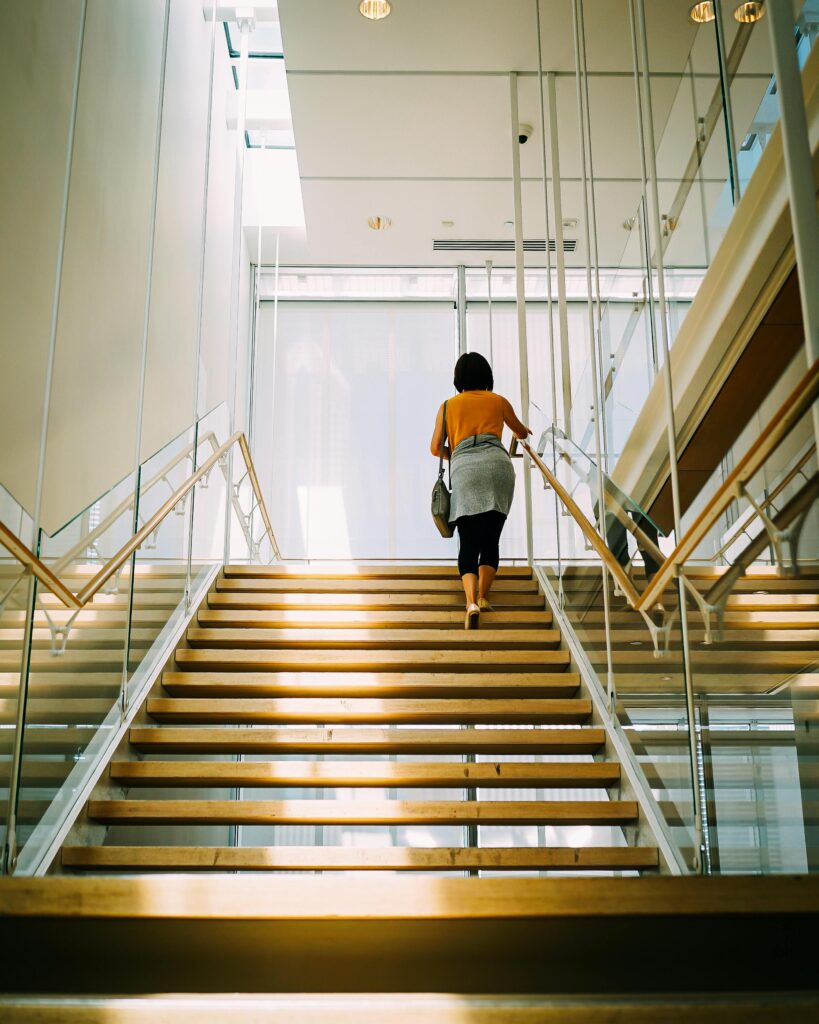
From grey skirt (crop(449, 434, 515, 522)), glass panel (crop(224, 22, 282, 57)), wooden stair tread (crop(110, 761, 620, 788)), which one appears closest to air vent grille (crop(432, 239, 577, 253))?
glass panel (crop(224, 22, 282, 57))

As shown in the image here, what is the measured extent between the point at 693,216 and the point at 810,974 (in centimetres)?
436

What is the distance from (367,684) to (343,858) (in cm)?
142

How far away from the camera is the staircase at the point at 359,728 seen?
3.65m

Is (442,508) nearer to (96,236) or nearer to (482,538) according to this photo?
(482,538)

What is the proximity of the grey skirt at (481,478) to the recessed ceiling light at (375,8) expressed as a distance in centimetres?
361

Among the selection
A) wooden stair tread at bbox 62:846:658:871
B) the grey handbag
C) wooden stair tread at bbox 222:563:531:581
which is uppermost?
the grey handbag

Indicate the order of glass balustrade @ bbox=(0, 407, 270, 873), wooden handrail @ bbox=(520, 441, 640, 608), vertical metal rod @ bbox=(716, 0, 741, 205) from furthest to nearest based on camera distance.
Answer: vertical metal rod @ bbox=(716, 0, 741, 205) < wooden handrail @ bbox=(520, 441, 640, 608) < glass balustrade @ bbox=(0, 407, 270, 873)

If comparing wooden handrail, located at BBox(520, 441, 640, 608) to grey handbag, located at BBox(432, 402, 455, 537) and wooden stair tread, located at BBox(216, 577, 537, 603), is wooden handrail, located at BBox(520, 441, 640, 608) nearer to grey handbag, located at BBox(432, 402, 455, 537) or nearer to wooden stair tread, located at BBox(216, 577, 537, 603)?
grey handbag, located at BBox(432, 402, 455, 537)

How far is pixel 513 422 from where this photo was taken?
652 centimetres

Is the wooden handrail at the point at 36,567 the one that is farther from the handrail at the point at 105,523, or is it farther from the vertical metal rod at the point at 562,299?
the vertical metal rod at the point at 562,299

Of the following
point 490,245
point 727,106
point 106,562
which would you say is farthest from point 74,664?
point 490,245

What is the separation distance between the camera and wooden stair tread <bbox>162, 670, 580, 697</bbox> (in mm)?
4977

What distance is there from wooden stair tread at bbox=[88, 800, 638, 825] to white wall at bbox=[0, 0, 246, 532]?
163cm

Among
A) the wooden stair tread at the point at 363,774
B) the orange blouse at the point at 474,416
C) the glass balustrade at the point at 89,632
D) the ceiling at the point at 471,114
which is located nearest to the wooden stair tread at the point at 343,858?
the glass balustrade at the point at 89,632
